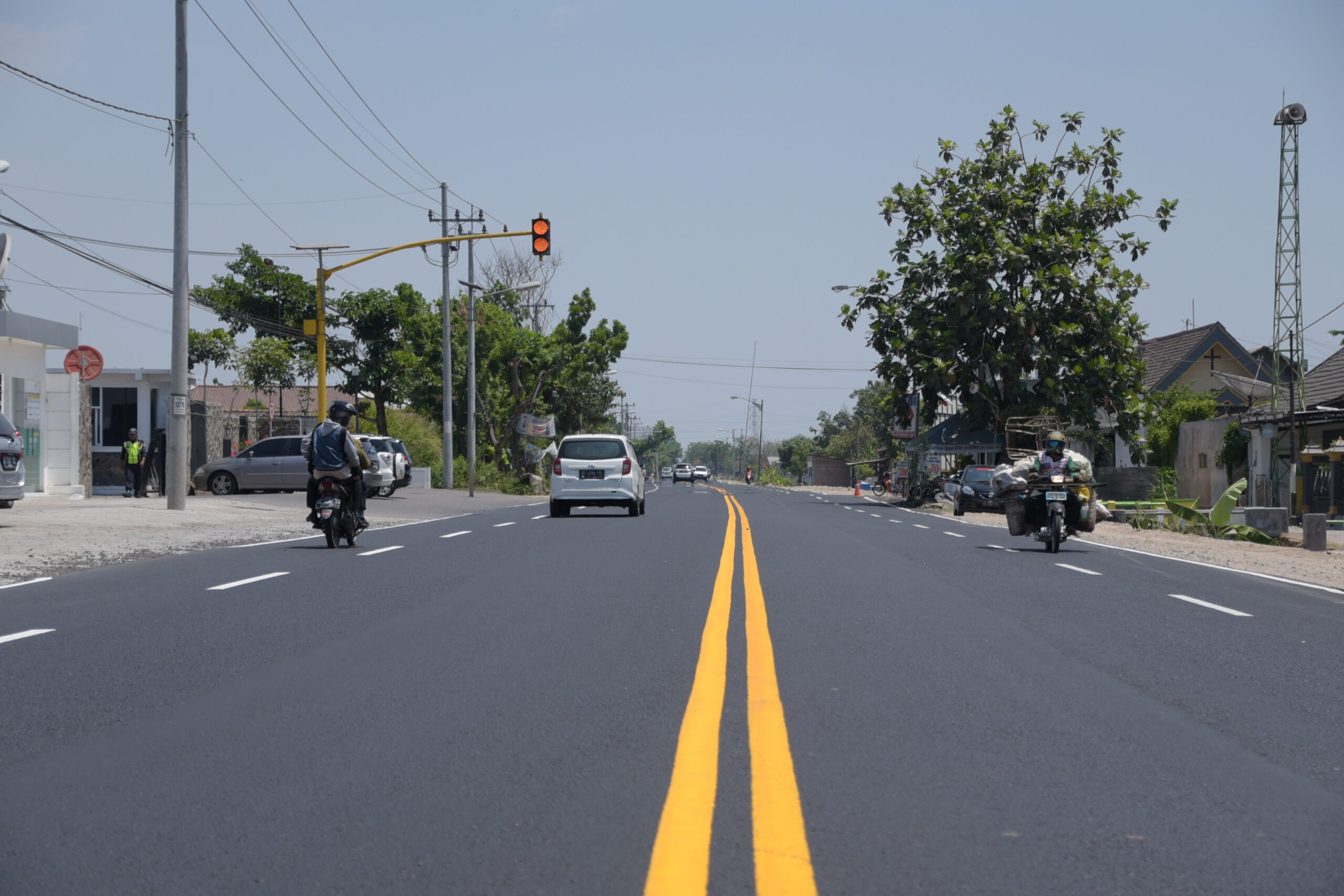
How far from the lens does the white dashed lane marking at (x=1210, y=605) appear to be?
1041 cm

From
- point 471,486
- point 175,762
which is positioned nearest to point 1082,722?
point 175,762

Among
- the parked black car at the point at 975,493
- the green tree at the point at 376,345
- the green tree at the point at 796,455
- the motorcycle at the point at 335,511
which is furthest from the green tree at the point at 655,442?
the motorcycle at the point at 335,511

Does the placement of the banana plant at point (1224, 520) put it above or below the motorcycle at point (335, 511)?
below

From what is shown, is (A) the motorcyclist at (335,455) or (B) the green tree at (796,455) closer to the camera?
(A) the motorcyclist at (335,455)

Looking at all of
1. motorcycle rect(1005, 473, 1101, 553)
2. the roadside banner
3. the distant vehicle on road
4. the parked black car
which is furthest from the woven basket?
the roadside banner

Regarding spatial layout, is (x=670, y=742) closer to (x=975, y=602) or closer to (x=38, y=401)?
(x=975, y=602)

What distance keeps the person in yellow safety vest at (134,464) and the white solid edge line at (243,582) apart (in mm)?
19697

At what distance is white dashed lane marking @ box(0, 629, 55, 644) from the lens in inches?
317

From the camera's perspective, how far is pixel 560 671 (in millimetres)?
7102

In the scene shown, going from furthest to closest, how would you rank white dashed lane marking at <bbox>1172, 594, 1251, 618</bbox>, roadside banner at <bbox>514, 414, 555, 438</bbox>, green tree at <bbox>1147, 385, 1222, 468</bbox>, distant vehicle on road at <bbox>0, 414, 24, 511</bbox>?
roadside banner at <bbox>514, 414, 555, 438</bbox>
green tree at <bbox>1147, 385, 1222, 468</bbox>
distant vehicle on road at <bbox>0, 414, 24, 511</bbox>
white dashed lane marking at <bbox>1172, 594, 1251, 618</bbox>

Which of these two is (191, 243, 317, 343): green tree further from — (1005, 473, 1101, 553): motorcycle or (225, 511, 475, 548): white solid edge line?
(1005, 473, 1101, 553): motorcycle

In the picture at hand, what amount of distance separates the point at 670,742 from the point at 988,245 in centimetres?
3901

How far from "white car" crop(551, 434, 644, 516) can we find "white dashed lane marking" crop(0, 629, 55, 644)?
1689 cm

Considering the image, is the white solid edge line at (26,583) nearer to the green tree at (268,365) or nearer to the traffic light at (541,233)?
the traffic light at (541,233)
